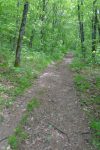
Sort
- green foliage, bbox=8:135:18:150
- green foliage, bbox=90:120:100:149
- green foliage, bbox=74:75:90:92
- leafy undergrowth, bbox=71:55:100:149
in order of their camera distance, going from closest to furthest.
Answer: green foliage, bbox=8:135:18:150 < green foliage, bbox=90:120:100:149 < leafy undergrowth, bbox=71:55:100:149 < green foliage, bbox=74:75:90:92

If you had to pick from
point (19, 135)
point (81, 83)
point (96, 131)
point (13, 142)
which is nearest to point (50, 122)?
point (19, 135)

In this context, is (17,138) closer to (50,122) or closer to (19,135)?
(19,135)

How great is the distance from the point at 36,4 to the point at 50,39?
537 centimetres

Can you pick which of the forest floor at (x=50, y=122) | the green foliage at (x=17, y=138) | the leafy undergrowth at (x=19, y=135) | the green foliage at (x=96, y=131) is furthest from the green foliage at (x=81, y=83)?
the green foliage at (x=17, y=138)

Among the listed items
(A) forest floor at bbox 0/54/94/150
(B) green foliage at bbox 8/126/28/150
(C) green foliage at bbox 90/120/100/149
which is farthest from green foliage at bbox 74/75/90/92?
(B) green foliage at bbox 8/126/28/150

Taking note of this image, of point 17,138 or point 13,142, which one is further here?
point 17,138

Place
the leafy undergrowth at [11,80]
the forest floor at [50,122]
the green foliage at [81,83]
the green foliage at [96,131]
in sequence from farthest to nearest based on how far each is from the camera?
the green foliage at [81,83] → the leafy undergrowth at [11,80] → the green foliage at [96,131] → the forest floor at [50,122]

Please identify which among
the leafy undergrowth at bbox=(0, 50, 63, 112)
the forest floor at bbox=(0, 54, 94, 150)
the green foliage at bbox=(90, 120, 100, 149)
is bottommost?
the green foliage at bbox=(90, 120, 100, 149)

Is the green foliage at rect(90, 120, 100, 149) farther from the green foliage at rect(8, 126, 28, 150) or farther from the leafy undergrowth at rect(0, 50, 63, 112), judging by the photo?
the leafy undergrowth at rect(0, 50, 63, 112)

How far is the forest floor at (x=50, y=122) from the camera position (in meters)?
6.89

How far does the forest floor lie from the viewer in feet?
22.6

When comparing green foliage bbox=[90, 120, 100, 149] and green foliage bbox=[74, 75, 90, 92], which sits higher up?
green foliage bbox=[74, 75, 90, 92]

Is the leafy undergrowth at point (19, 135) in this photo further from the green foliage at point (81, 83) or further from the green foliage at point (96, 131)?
the green foliage at point (81, 83)

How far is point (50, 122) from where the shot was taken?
26.9 feet
